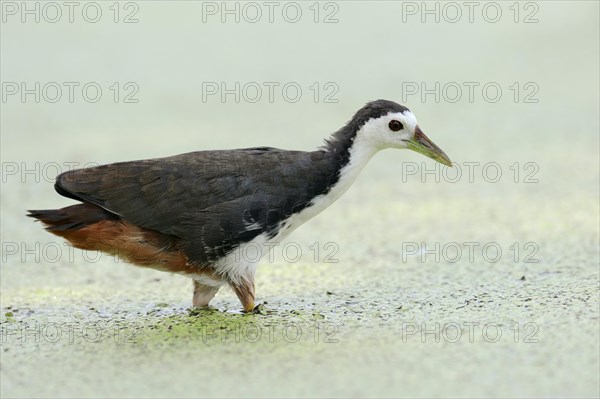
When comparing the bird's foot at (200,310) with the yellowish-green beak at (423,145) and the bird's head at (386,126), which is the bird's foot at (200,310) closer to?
the bird's head at (386,126)

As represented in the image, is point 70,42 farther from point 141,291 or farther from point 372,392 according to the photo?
point 372,392

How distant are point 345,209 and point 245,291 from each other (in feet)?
7.09

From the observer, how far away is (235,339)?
469 cm

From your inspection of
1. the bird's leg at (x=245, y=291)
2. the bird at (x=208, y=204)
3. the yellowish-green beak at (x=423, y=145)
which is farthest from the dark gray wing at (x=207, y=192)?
the yellowish-green beak at (x=423, y=145)

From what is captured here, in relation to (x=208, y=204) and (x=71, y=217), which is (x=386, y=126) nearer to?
(x=208, y=204)

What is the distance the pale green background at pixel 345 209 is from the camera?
4.26 m

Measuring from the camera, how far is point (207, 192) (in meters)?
4.98

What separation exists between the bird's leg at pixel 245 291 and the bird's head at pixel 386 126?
89cm

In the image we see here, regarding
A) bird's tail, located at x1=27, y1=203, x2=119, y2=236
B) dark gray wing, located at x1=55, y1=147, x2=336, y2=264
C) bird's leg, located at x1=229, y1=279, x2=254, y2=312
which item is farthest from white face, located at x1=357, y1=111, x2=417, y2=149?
bird's tail, located at x1=27, y1=203, x2=119, y2=236

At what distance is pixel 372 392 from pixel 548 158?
409cm

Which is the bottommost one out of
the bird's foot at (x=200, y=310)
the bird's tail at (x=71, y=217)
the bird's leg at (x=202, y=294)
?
the bird's foot at (x=200, y=310)

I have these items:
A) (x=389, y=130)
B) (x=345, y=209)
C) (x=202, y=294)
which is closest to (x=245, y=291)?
(x=202, y=294)

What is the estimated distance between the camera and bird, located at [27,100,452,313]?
16.1ft

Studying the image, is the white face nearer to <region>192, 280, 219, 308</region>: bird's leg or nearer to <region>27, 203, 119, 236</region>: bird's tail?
<region>192, 280, 219, 308</region>: bird's leg
